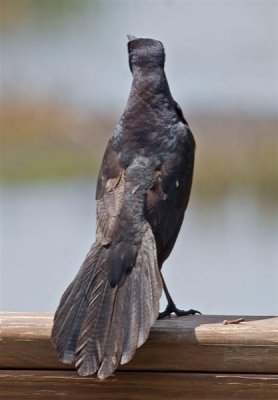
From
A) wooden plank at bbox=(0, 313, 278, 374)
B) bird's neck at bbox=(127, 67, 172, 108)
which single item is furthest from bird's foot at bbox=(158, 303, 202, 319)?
bird's neck at bbox=(127, 67, 172, 108)

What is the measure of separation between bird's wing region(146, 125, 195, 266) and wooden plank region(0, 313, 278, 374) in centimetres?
65

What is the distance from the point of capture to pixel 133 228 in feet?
11.2

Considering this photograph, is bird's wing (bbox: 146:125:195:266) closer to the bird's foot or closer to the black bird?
the black bird

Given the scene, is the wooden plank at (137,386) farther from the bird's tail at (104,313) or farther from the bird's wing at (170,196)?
the bird's wing at (170,196)

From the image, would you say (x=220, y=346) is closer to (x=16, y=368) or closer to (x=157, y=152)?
(x=16, y=368)

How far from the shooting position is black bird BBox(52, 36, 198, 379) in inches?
114

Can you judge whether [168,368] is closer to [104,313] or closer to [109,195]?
[104,313]

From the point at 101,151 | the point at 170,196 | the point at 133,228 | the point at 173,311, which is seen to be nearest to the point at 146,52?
the point at 170,196

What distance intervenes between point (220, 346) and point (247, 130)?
26.7 feet

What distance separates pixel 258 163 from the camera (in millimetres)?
10562

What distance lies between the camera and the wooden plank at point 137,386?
2.81 meters

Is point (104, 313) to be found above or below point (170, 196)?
below

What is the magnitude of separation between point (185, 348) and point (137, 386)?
0.45ft

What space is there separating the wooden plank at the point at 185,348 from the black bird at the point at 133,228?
0.05m
